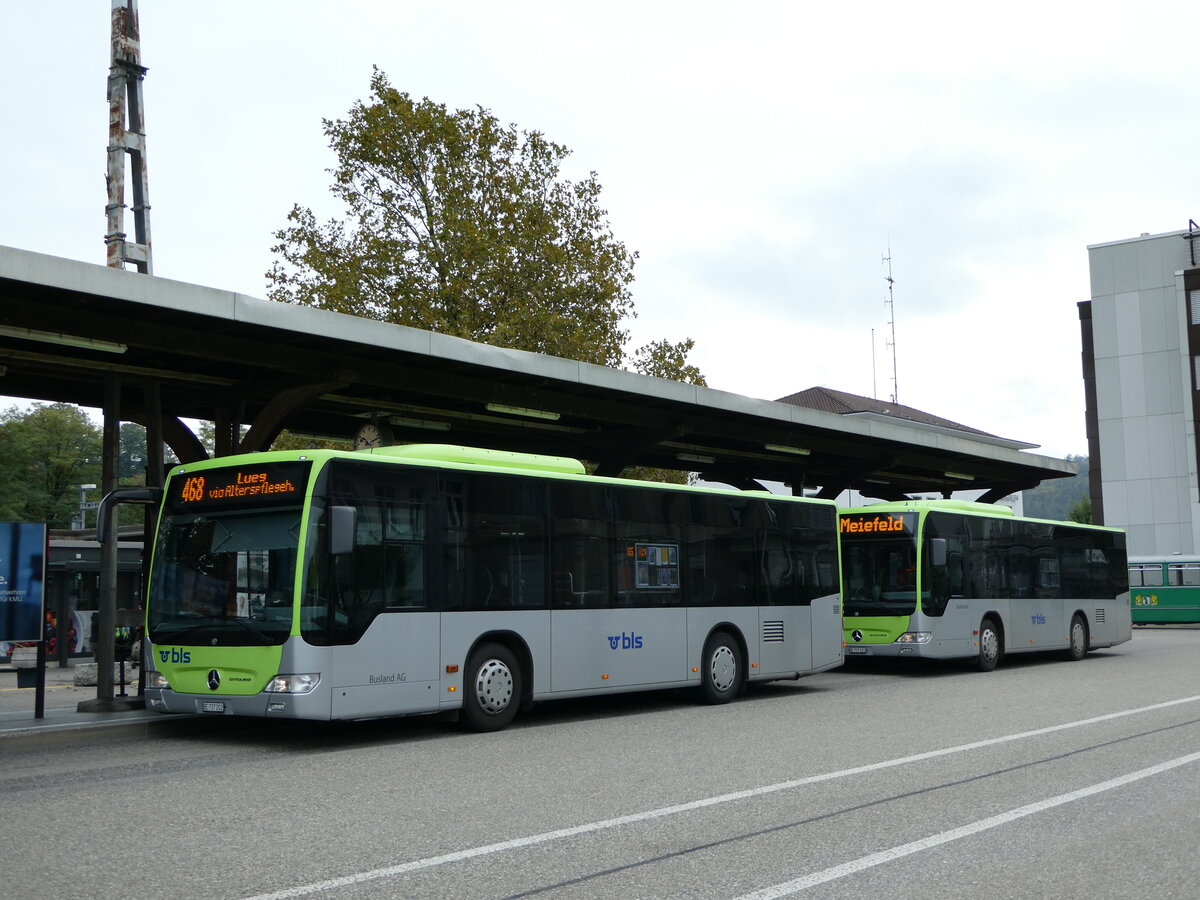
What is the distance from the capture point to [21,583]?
13.0 meters

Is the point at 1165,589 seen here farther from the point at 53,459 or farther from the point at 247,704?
the point at 53,459

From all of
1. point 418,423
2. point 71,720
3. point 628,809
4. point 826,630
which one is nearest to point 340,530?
point 71,720

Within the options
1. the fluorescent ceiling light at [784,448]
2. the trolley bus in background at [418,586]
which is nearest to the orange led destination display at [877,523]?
the fluorescent ceiling light at [784,448]

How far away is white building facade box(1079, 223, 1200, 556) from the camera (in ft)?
194

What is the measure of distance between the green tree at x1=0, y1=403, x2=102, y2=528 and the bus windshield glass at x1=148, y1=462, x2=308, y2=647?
57.9 m

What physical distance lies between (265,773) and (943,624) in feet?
45.0

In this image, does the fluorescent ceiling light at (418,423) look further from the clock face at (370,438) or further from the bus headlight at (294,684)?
the bus headlight at (294,684)

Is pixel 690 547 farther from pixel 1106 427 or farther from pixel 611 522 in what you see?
pixel 1106 427

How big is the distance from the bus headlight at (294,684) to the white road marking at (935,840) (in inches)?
243

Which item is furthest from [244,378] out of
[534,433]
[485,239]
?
[485,239]

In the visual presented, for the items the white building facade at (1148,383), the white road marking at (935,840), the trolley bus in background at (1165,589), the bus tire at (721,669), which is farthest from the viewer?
the white building facade at (1148,383)

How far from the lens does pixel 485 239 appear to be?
1316 inches

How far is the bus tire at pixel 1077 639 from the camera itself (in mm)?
25391

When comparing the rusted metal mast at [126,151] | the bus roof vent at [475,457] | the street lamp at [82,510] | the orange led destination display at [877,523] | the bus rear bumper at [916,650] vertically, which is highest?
the rusted metal mast at [126,151]
